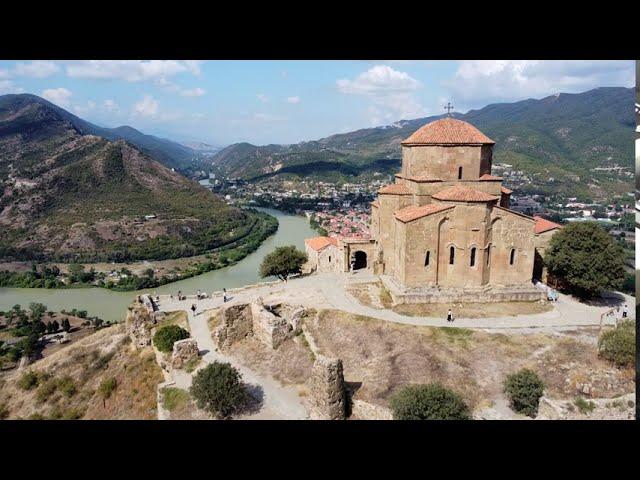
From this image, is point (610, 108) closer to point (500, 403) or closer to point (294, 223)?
point (294, 223)

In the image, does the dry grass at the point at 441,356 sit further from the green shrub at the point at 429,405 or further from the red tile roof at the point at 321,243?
the red tile roof at the point at 321,243

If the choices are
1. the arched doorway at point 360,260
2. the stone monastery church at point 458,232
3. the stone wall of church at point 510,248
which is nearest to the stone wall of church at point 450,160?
the stone monastery church at point 458,232

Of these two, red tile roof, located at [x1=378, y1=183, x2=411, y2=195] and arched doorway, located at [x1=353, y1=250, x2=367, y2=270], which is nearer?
red tile roof, located at [x1=378, y1=183, x2=411, y2=195]

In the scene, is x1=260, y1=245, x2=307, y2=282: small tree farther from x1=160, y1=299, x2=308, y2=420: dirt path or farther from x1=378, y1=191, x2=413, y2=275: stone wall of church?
x1=160, y1=299, x2=308, y2=420: dirt path

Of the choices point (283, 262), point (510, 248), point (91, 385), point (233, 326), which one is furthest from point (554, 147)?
point (91, 385)

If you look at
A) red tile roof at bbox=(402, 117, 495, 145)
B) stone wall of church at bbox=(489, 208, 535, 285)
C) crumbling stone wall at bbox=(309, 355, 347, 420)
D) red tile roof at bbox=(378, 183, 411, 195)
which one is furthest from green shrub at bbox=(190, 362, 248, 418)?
red tile roof at bbox=(402, 117, 495, 145)

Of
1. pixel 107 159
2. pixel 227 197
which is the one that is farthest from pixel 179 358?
pixel 227 197
